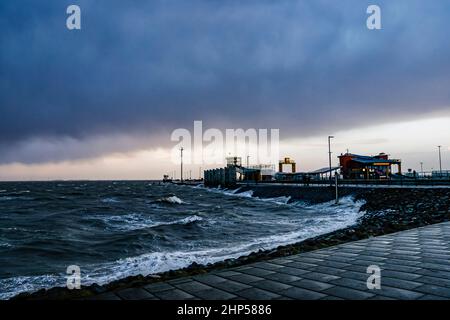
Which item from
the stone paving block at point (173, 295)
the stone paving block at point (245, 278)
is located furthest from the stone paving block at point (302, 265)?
the stone paving block at point (173, 295)

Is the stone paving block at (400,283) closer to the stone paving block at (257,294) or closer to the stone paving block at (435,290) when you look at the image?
the stone paving block at (435,290)

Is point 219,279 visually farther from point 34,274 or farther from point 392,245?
point 34,274

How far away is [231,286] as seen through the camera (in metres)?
4.58

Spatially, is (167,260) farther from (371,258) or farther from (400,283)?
(400,283)

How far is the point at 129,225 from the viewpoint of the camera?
2155 centimetres

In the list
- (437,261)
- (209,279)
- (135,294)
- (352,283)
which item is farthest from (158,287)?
(437,261)

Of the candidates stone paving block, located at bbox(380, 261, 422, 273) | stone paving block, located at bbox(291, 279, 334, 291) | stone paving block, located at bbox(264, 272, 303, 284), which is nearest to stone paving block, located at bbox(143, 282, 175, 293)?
stone paving block, located at bbox(264, 272, 303, 284)

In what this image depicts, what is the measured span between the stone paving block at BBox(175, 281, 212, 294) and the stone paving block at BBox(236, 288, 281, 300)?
22.1 inches

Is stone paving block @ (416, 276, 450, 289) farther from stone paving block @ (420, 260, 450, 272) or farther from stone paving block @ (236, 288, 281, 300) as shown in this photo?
stone paving block @ (236, 288, 281, 300)

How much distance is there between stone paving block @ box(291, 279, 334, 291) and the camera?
173 inches
